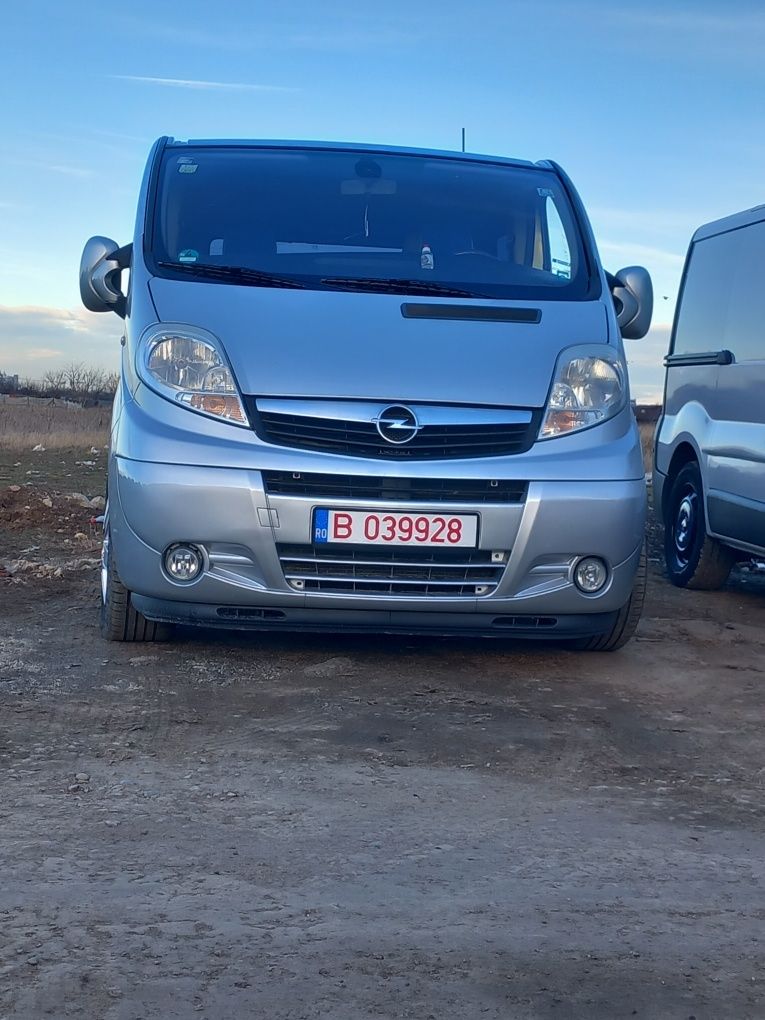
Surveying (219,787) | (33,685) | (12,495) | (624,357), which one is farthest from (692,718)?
(12,495)

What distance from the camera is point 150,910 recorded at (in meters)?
2.81

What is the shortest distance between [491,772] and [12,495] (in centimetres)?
797

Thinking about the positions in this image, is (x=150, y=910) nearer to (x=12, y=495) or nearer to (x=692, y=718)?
(x=692, y=718)

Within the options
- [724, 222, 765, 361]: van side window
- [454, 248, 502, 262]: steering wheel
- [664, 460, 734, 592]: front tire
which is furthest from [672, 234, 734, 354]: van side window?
[454, 248, 502, 262]: steering wheel

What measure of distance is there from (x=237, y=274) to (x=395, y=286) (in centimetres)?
65

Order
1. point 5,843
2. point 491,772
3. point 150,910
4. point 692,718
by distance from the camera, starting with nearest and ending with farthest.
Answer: point 150,910 < point 5,843 < point 491,772 < point 692,718

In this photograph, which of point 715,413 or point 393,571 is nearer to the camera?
point 393,571

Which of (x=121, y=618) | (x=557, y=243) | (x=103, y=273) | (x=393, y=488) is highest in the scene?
(x=557, y=243)

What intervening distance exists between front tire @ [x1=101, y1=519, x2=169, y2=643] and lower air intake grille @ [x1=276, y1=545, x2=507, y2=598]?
838 millimetres

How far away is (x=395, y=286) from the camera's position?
5.65 m

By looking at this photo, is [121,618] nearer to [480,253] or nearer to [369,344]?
[369,344]

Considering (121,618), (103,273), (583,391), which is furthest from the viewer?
(103,273)

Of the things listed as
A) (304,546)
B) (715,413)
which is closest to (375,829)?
(304,546)

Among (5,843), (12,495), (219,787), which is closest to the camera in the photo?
(5,843)
